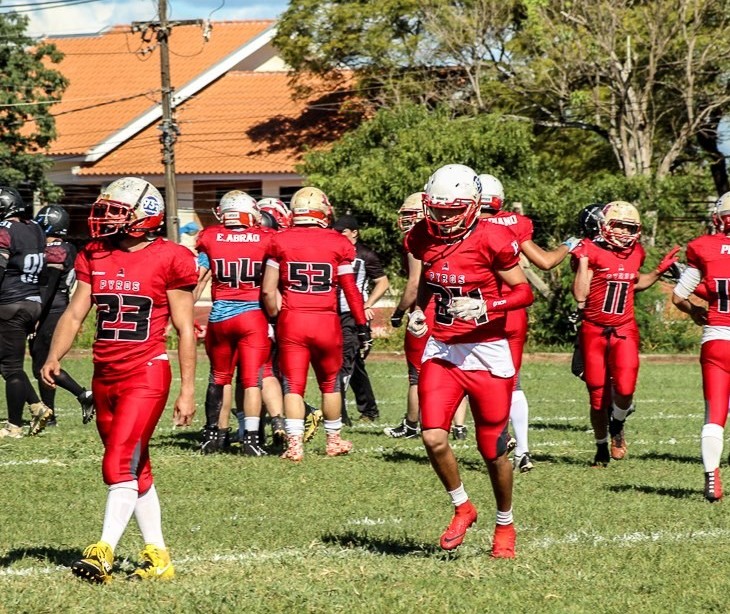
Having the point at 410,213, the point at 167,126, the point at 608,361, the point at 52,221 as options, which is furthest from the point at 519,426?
the point at 167,126

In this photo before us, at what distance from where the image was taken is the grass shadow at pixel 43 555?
22.9 feet

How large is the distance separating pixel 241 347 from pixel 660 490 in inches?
152

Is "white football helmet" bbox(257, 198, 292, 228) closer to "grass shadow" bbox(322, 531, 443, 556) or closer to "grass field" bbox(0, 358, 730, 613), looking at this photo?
"grass field" bbox(0, 358, 730, 613)

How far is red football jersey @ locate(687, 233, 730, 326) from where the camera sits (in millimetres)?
9258

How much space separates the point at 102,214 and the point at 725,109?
32.3 meters

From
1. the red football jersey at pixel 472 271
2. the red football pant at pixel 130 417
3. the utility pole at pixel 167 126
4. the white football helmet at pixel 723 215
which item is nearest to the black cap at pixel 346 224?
the white football helmet at pixel 723 215

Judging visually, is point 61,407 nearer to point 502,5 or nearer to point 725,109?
point 502,5

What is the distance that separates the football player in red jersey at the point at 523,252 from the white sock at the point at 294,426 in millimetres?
1764

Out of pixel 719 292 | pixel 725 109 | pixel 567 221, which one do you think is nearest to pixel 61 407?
pixel 719 292

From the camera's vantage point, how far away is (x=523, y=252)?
33.1ft

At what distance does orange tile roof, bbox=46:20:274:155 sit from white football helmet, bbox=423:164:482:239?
37915 millimetres

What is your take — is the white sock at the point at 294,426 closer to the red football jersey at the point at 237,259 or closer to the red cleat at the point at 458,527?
the red football jersey at the point at 237,259

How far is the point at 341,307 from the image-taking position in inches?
561

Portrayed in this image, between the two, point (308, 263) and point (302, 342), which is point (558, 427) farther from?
point (308, 263)
